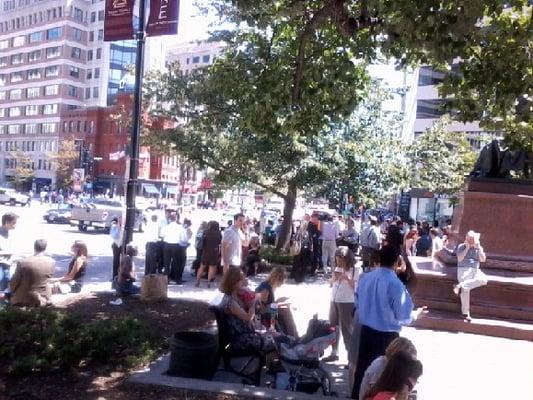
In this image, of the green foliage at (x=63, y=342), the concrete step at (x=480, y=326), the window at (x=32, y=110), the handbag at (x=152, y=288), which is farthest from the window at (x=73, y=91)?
the green foliage at (x=63, y=342)

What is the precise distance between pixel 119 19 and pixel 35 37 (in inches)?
3500

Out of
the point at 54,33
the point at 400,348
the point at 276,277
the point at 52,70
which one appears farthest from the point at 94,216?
the point at 54,33

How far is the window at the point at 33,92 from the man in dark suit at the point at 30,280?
8813 cm

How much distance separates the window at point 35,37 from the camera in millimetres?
88969

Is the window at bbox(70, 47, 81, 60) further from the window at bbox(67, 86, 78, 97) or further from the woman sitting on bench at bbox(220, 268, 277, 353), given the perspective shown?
the woman sitting on bench at bbox(220, 268, 277, 353)

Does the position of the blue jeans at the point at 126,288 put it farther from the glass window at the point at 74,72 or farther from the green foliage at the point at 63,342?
the glass window at the point at 74,72

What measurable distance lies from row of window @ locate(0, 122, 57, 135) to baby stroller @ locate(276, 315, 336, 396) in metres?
86.8

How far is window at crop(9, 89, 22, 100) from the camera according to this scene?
308 feet

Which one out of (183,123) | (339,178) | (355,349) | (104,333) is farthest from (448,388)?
(183,123)

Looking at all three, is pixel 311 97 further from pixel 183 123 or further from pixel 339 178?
pixel 183 123

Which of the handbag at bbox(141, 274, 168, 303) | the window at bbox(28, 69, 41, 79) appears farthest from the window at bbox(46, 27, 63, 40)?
the handbag at bbox(141, 274, 168, 303)

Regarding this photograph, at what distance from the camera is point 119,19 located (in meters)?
9.84

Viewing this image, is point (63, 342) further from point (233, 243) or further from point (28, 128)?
point (28, 128)

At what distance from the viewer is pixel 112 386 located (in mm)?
5941
